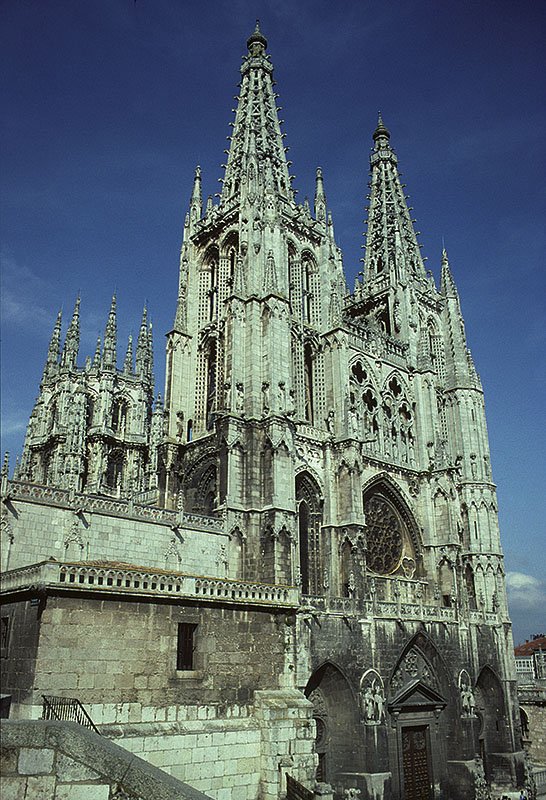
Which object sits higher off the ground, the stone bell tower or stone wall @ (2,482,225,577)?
the stone bell tower

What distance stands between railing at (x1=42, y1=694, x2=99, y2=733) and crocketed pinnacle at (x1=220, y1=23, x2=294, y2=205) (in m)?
26.5

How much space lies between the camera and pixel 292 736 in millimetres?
18328

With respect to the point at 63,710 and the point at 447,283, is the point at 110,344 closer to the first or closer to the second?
the point at 447,283

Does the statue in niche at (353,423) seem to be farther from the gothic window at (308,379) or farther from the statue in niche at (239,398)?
the statue in niche at (239,398)

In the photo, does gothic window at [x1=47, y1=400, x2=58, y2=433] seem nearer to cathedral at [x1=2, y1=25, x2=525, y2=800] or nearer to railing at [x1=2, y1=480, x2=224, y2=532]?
cathedral at [x1=2, y1=25, x2=525, y2=800]

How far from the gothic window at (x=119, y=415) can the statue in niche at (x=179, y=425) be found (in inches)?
775

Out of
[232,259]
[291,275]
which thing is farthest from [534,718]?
[232,259]

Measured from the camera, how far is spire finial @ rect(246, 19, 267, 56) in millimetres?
43250

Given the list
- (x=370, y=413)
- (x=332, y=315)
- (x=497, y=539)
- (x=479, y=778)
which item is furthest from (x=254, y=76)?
(x=479, y=778)

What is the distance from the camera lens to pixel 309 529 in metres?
30.6

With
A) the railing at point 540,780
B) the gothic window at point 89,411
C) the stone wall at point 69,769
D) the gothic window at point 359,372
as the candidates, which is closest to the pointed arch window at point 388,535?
the gothic window at point 359,372

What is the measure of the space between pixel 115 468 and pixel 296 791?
35469mm

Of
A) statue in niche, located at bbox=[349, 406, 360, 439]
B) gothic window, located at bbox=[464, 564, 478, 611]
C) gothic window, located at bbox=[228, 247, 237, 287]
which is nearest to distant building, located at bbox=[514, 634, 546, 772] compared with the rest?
gothic window, located at bbox=[464, 564, 478, 611]

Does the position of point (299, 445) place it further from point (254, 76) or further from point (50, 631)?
point (254, 76)
